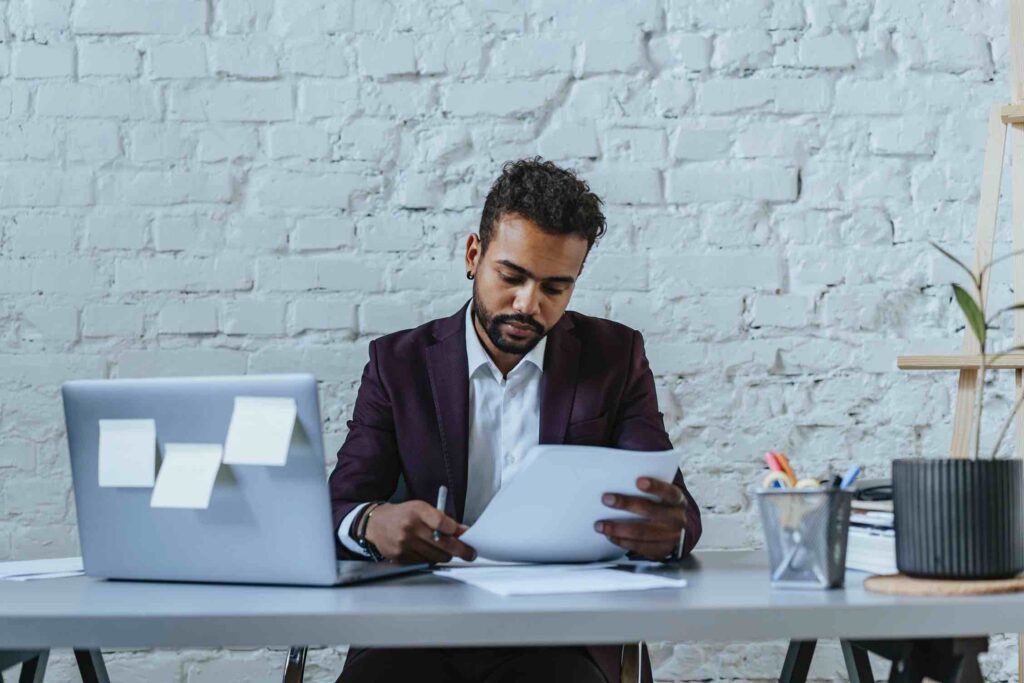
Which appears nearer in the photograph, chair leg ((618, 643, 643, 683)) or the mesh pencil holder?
the mesh pencil holder

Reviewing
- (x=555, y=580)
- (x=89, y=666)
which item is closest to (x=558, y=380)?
(x=555, y=580)

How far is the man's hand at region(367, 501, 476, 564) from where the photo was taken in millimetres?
1464

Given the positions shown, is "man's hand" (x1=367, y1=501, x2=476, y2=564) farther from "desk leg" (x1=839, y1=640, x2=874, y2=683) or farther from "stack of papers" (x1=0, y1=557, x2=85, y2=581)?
"desk leg" (x1=839, y1=640, x2=874, y2=683)

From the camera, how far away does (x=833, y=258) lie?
2566mm

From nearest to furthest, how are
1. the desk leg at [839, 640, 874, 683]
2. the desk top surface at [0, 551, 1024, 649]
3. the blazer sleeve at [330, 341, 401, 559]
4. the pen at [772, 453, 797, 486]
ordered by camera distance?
the desk top surface at [0, 551, 1024, 649] < the pen at [772, 453, 797, 486] < the desk leg at [839, 640, 874, 683] < the blazer sleeve at [330, 341, 401, 559]

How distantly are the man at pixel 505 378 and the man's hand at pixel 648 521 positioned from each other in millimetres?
517

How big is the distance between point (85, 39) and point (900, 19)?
5.97 feet

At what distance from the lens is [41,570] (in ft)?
5.15

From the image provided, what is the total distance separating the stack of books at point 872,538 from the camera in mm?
1385

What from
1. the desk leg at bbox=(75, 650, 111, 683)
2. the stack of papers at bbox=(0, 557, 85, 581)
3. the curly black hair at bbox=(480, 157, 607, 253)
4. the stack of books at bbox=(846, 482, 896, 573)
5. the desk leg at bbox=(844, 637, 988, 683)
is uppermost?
the curly black hair at bbox=(480, 157, 607, 253)

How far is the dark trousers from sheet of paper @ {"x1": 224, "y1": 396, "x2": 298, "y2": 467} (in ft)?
1.82

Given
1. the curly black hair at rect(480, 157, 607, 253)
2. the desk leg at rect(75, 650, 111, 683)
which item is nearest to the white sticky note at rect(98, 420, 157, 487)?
the desk leg at rect(75, 650, 111, 683)

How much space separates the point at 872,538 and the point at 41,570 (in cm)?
110

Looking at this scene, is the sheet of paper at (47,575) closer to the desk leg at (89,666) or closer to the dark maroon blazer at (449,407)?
the desk leg at (89,666)
